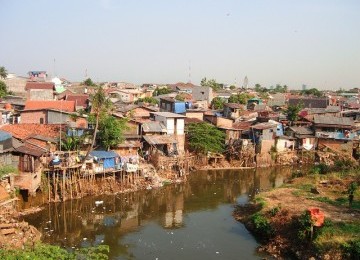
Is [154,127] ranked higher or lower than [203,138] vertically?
higher

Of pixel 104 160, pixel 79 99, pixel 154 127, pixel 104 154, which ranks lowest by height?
pixel 104 160

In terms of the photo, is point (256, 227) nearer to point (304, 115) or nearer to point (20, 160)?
point (20, 160)

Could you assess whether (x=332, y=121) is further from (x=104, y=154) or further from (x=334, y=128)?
(x=104, y=154)

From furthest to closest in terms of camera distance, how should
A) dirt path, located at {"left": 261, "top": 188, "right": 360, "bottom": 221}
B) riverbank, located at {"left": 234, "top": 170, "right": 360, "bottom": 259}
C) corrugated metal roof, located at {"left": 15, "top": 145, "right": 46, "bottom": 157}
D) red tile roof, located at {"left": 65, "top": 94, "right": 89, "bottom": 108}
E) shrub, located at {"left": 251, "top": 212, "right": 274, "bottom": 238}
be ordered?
red tile roof, located at {"left": 65, "top": 94, "right": 89, "bottom": 108}, corrugated metal roof, located at {"left": 15, "top": 145, "right": 46, "bottom": 157}, dirt path, located at {"left": 261, "top": 188, "right": 360, "bottom": 221}, shrub, located at {"left": 251, "top": 212, "right": 274, "bottom": 238}, riverbank, located at {"left": 234, "top": 170, "right": 360, "bottom": 259}

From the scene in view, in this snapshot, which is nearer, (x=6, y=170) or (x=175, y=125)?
(x=6, y=170)

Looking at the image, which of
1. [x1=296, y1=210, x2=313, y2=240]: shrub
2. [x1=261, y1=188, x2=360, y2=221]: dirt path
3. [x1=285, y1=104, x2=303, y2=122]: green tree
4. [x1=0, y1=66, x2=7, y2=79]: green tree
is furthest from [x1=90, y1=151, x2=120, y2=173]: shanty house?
[x1=0, y1=66, x2=7, y2=79]: green tree

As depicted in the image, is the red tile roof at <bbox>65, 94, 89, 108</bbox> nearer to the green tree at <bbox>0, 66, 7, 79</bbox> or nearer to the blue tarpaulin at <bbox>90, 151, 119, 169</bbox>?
the blue tarpaulin at <bbox>90, 151, 119, 169</bbox>

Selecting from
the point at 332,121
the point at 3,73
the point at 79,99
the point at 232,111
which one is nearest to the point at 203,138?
the point at 232,111
